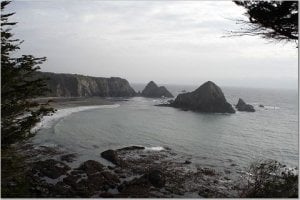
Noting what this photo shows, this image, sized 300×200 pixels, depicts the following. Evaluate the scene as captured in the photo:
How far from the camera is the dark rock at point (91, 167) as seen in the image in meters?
29.8

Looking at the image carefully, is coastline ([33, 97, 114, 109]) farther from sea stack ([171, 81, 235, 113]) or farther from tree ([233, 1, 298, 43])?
tree ([233, 1, 298, 43])

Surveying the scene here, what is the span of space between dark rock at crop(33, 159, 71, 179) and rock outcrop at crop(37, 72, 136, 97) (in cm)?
7666

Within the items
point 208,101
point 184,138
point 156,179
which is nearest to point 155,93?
point 208,101

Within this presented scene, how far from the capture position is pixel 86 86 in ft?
412

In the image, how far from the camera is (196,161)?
118 feet

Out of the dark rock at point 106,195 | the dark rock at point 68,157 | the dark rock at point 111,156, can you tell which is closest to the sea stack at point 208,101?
the dark rock at point 111,156

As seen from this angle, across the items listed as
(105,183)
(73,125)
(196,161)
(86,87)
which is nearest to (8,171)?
(105,183)

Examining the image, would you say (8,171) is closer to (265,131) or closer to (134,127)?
(134,127)

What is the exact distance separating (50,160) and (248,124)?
45.5 m

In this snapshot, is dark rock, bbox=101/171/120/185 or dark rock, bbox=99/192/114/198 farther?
dark rock, bbox=101/171/120/185

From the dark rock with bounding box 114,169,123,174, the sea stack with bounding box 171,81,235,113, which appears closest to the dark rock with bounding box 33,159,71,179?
the dark rock with bounding box 114,169,123,174

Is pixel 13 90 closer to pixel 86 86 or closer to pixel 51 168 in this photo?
pixel 51 168

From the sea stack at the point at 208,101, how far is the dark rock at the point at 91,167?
2277 inches

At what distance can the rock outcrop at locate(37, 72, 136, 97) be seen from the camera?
116 m
